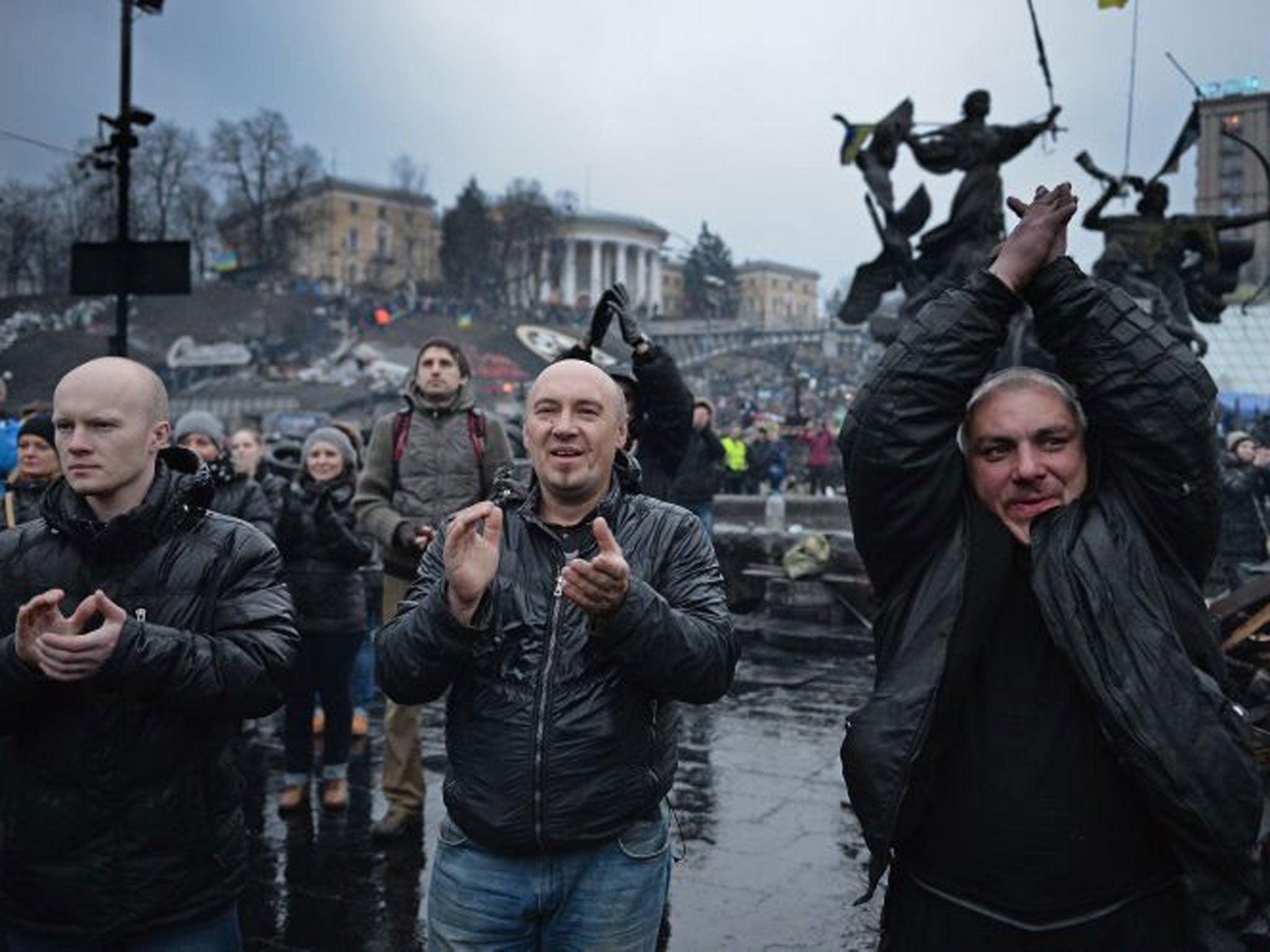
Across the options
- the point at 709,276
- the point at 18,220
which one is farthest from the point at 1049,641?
the point at 709,276

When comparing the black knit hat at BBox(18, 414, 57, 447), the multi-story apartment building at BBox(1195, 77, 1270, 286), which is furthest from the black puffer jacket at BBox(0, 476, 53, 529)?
the multi-story apartment building at BBox(1195, 77, 1270, 286)

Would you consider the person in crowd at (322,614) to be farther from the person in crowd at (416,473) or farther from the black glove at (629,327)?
the black glove at (629,327)

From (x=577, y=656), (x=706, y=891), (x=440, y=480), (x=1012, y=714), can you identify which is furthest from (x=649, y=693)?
(x=440, y=480)

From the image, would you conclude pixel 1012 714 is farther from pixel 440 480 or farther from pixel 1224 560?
pixel 1224 560

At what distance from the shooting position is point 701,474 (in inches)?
334

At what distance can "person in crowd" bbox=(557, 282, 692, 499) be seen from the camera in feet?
14.3

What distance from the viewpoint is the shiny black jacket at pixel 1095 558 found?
6.35 ft

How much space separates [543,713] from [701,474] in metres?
6.17

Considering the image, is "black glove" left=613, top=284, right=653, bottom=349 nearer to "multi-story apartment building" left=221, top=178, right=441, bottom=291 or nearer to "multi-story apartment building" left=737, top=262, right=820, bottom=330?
"multi-story apartment building" left=221, top=178, right=441, bottom=291

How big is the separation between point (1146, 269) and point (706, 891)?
406 inches

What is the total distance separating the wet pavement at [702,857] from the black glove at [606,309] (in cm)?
201

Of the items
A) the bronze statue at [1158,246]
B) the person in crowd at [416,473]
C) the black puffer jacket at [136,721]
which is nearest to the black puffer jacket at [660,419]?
the person in crowd at [416,473]

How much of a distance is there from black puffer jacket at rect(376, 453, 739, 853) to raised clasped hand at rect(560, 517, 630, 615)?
42mm

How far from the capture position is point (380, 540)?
4.80 m
